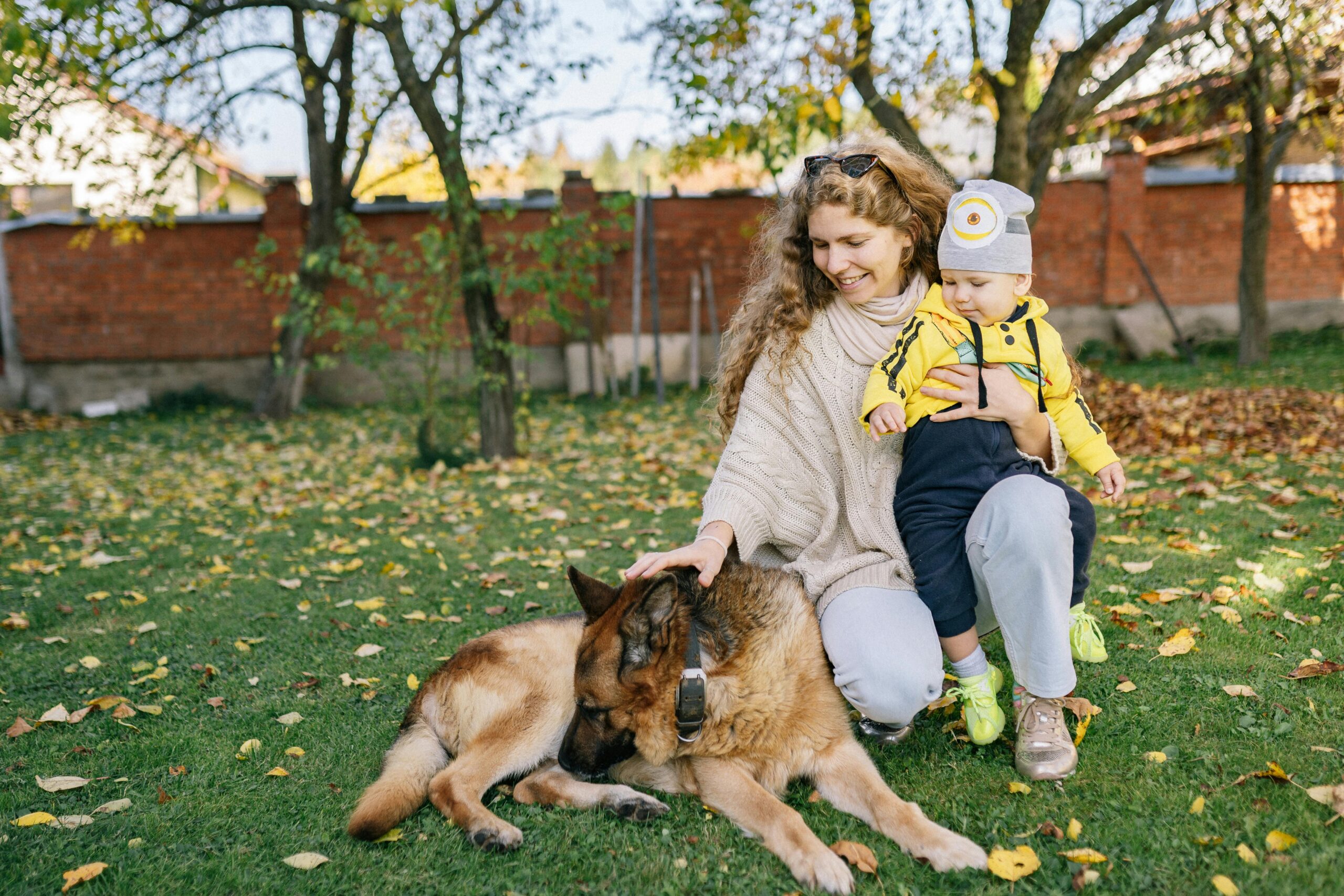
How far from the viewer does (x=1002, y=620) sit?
253 cm

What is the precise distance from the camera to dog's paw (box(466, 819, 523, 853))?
2.31 m

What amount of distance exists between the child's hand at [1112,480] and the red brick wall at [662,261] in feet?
34.1

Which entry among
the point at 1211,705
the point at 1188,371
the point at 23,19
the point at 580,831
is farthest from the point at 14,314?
the point at 1188,371

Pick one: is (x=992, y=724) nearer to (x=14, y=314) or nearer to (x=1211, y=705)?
(x=1211, y=705)

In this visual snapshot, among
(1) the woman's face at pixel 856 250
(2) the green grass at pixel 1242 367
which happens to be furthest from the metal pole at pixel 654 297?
(1) the woman's face at pixel 856 250

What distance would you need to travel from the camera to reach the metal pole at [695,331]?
13320mm

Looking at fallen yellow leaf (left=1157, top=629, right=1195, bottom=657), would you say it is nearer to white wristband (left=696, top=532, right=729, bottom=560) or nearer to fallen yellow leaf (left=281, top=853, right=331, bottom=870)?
white wristband (left=696, top=532, right=729, bottom=560)

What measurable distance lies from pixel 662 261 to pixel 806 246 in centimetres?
1076

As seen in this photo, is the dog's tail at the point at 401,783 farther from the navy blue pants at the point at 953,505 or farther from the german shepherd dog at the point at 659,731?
the navy blue pants at the point at 953,505

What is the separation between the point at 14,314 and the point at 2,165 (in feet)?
9.62

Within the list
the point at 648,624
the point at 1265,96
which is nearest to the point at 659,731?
the point at 648,624

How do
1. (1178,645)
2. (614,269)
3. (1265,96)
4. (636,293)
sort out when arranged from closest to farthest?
1. (1178,645)
2. (1265,96)
3. (636,293)
4. (614,269)

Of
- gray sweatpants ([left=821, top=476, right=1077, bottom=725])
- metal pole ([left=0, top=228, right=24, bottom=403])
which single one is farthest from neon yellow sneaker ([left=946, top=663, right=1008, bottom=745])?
metal pole ([left=0, top=228, right=24, bottom=403])

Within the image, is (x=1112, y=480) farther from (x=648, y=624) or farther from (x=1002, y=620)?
(x=648, y=624)
